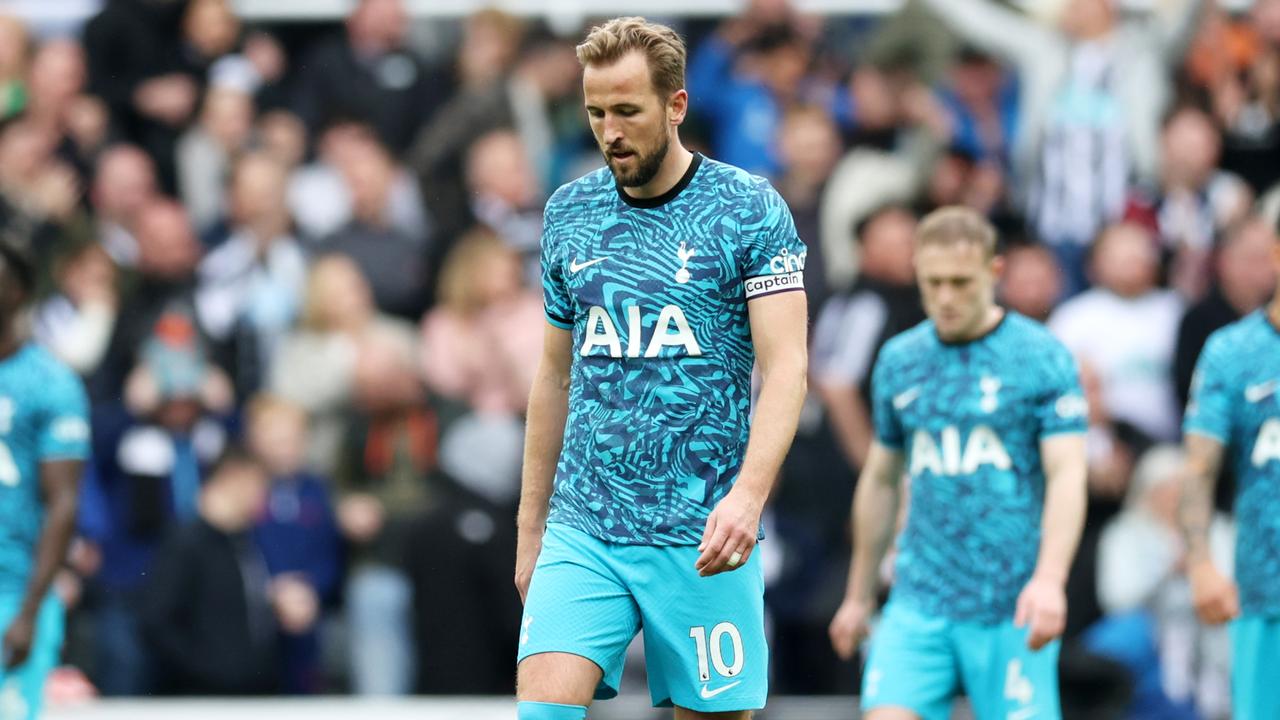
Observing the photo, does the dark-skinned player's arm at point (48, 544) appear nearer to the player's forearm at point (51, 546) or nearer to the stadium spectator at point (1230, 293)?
the player's forearm at point (51, 546)

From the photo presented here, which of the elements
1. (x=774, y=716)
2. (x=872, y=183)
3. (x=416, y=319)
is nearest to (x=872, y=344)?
(x=872, y=183)

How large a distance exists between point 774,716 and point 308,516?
302cm

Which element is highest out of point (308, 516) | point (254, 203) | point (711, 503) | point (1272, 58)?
point (1272, 58)

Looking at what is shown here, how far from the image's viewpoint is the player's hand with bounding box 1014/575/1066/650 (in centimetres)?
700

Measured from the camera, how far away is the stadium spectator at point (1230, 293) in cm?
1116

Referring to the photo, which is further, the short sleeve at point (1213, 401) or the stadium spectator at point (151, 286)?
the stadium spectator at point (151, 286)

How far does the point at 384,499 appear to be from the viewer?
466 inches

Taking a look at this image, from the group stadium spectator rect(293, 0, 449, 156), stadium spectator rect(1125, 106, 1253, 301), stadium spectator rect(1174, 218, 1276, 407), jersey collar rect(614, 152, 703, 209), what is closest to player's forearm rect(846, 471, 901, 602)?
jersey collar rect(614, 152, 703, 209)

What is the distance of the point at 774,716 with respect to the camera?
10.8 meters

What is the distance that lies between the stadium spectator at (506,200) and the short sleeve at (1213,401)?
566cm

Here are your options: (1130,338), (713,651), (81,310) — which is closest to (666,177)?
(713,651)

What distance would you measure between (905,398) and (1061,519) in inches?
31.4

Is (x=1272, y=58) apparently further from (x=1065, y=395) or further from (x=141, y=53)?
(x=141, y=53)

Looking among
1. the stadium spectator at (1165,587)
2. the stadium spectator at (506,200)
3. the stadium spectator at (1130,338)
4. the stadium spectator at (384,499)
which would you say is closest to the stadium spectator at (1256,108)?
the stadium spectator at (1130,338)
